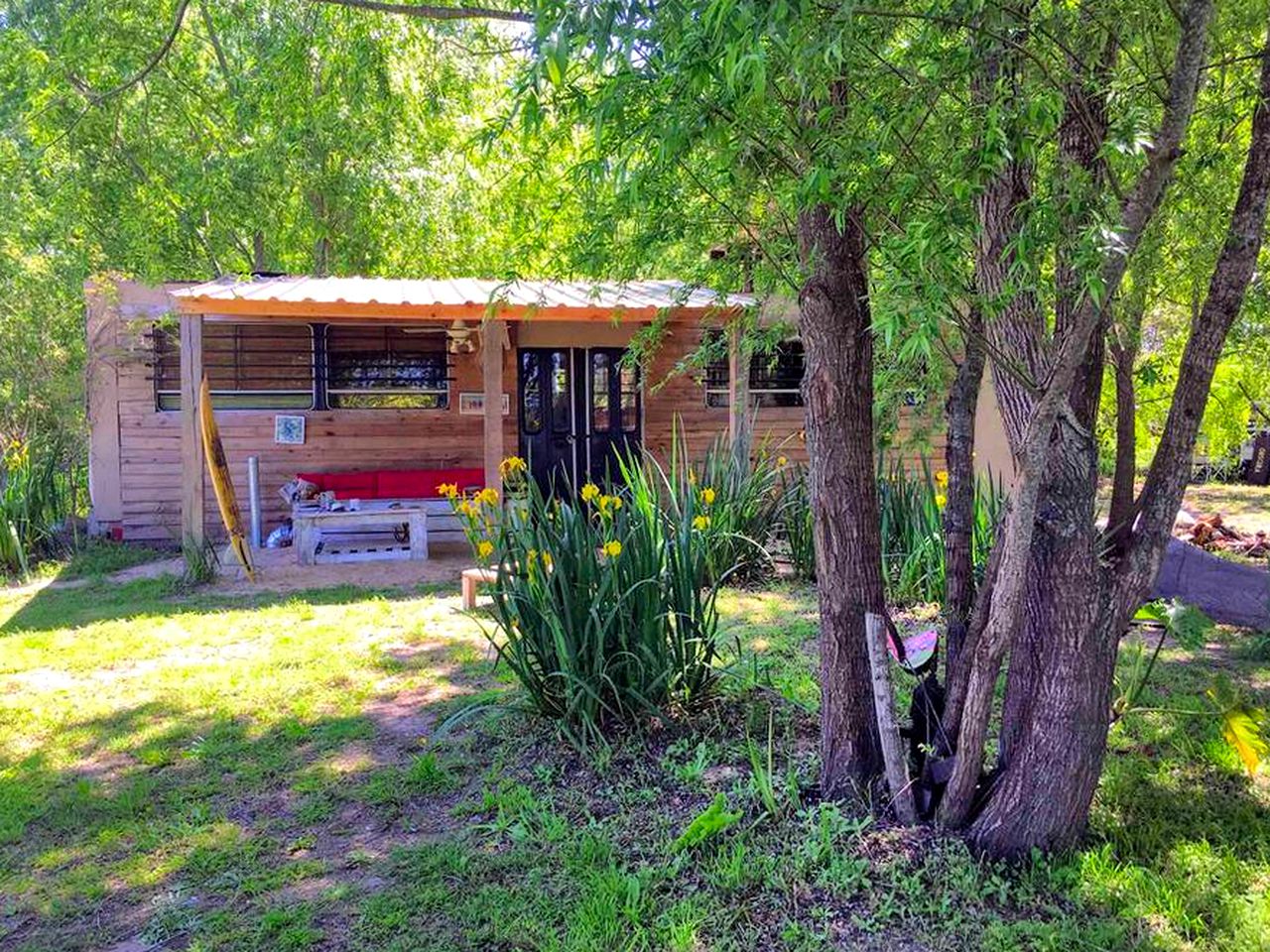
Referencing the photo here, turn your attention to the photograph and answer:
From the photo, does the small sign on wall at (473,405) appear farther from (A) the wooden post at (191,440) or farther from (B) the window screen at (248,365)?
(A) the wooden post at (191,440)

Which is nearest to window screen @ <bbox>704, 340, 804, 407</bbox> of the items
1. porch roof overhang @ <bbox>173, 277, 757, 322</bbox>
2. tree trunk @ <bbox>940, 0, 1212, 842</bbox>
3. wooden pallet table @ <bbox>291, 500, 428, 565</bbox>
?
porch roof overhang @ <bbox>173, 277, 757, 322</bbox>

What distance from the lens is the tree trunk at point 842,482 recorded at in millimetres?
2859

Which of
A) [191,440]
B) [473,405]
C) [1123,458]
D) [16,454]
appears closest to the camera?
[1123,458]

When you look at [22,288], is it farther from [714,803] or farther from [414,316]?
[714,803]

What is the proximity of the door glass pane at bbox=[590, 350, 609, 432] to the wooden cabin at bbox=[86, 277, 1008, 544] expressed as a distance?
2 cm

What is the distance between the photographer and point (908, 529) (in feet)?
21.3

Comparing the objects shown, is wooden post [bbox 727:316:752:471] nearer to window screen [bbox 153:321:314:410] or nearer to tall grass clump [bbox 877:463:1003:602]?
tall grass clump [bbox 877:463:1003:602]

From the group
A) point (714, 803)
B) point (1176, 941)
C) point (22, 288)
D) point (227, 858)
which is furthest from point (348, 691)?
point (22, 288)

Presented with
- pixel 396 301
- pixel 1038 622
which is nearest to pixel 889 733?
pixel 1038 622

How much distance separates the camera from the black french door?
10.9 m

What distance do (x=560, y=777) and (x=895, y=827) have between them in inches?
49.4

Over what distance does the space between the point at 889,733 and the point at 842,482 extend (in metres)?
0.79

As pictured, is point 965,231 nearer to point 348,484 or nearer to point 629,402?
point 348,484

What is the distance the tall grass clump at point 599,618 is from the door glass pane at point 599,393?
7143 mm
